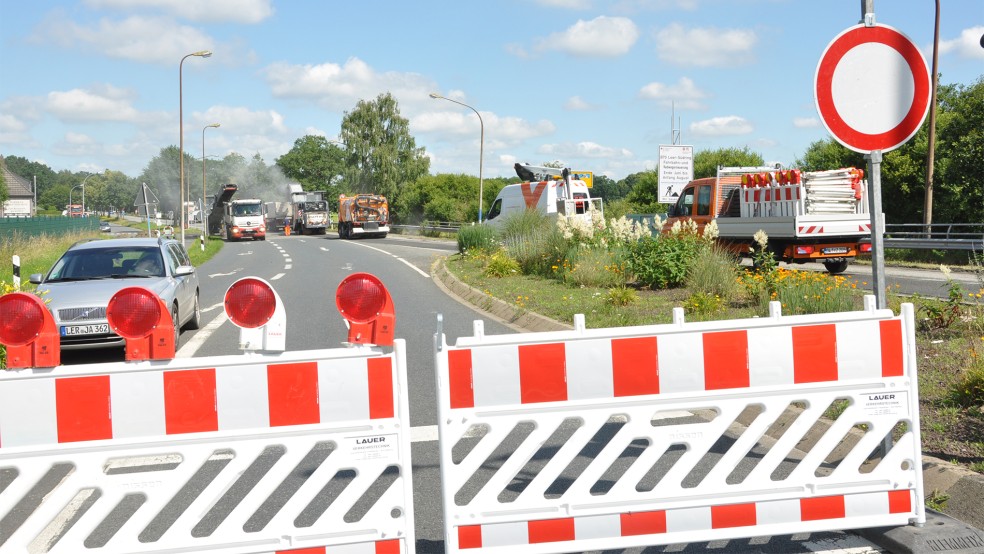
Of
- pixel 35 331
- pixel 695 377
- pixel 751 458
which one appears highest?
pixel 35 331

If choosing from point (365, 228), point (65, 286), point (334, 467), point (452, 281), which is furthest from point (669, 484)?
point (365, 228)

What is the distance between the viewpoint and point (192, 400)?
363 cm

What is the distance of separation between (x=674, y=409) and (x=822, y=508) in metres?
0.82

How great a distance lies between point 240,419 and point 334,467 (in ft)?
1.43

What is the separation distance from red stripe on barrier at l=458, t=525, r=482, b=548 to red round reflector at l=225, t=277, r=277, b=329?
123 centimetres

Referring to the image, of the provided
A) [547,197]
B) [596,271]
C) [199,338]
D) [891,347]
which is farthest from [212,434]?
[547,197]

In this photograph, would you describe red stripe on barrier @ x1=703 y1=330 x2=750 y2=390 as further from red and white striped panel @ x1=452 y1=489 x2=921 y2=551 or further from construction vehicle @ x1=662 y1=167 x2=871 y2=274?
construction vehicle @ x1=662 y1=167 x2=871 y2=274

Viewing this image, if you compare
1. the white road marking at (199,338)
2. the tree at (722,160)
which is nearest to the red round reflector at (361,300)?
the white road marking at (199,338)

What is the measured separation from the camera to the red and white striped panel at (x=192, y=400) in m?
3.55

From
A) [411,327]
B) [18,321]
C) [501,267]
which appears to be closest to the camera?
[18,321]

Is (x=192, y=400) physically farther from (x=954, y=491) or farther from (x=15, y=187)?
(x=15, y=187)

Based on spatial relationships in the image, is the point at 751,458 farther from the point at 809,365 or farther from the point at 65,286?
the point at 65,286

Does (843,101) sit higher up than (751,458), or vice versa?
(843,101)

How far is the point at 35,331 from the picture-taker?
139 inches
